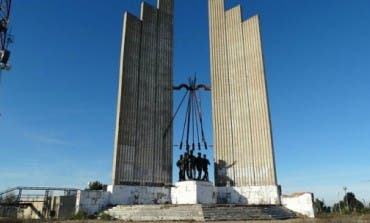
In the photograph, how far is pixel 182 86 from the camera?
81.8ft

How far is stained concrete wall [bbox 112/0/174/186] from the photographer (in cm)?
2039

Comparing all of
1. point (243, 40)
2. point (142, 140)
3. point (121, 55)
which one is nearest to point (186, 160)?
point (142, 140)

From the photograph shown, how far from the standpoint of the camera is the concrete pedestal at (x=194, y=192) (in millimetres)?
19078

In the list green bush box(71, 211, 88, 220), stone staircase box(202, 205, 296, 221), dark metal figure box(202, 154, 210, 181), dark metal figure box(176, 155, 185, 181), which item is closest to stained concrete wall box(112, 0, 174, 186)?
dark metal figure box(176, 155, 185, 181)

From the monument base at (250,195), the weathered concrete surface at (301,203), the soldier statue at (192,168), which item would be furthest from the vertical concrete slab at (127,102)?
the weathered concrete surface at (301,203)

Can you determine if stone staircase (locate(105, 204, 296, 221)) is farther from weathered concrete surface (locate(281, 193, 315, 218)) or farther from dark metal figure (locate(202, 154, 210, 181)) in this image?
dark metal figure (locate(202, 154, 210, 181))

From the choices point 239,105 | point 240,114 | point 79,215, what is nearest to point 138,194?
point 79,215

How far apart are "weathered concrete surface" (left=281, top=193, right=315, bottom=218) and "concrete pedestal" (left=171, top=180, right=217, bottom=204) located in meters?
4.76

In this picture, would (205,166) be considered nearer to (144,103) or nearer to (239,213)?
(239,213)

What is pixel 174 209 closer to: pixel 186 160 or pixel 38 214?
pixel 186 160

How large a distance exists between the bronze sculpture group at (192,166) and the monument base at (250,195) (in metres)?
1.71

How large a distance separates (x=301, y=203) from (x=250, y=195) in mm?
3486

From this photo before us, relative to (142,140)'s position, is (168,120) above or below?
above

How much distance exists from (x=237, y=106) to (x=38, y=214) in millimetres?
15537
